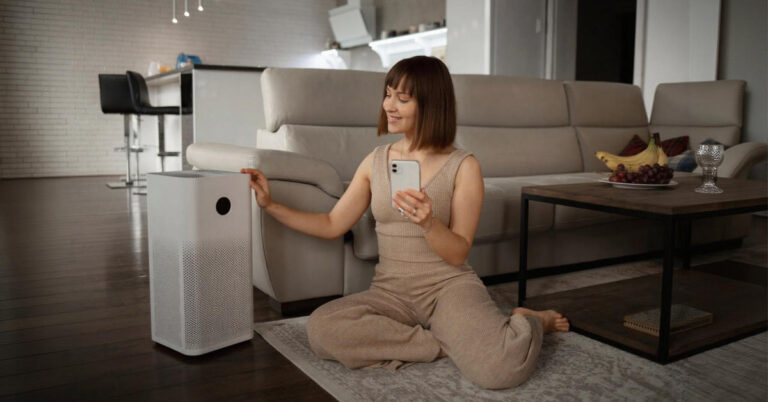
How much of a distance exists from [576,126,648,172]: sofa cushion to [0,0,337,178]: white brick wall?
6.26m

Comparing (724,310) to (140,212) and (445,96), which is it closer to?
(445,96)

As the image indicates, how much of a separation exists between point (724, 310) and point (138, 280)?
234 centimetres

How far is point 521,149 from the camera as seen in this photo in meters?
3.24

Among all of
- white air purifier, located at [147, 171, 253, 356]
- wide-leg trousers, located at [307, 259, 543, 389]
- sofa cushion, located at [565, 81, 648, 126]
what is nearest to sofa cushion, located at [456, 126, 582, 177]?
sofa cushion, located at [565, 81, 648, 126]

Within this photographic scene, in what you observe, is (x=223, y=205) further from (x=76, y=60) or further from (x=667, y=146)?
(x=76, y=60)

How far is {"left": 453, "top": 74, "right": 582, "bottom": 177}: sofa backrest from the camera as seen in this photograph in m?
3.15

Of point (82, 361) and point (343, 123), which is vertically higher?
point (343, 123)

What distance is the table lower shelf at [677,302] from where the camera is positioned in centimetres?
184

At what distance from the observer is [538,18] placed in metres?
6.36

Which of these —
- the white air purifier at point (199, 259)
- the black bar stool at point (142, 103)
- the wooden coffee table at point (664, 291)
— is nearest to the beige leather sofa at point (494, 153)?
the white air purifier at point (199, 259)

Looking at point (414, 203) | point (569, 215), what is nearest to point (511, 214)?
point (569, 215)

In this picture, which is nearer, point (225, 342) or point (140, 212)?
point (225, 342)

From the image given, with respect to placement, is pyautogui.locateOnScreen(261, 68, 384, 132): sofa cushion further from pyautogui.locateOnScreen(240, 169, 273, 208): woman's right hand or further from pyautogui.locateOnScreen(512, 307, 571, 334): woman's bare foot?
pyautogui.locateOnScreen(512, 307, 571, 334): woman's bare foot

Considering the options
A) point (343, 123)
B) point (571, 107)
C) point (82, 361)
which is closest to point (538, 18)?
point (571, 107)
